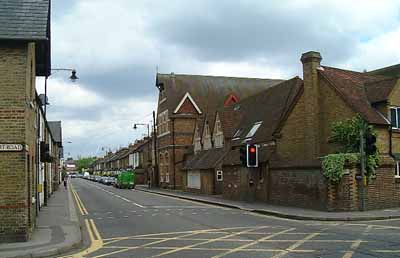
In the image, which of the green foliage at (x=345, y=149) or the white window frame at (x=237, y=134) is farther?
the white window frame at (x=237, y=134)

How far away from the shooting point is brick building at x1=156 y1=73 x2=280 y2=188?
205ft

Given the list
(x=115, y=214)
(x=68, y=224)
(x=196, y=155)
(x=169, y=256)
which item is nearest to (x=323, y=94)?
(x=115, y=214)

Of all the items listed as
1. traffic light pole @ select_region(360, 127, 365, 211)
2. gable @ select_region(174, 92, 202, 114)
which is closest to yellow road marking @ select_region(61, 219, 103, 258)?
traffic light pole @ select_region(360, 127, 365, 211)

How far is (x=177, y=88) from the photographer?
6669 cm

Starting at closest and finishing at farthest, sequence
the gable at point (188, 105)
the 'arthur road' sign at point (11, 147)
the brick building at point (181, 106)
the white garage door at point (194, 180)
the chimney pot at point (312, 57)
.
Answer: the 'arthur road' sign at point (11, 147)
the chimney pot at point (312, 57)
the white garage door at point (194, 180)
the brick building at point (181, 106)
the gable at point (188, 105)

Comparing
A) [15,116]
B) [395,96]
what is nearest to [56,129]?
[395,96]

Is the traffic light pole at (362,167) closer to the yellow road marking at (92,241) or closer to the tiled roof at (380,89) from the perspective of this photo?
the tiled roof at (380,89)

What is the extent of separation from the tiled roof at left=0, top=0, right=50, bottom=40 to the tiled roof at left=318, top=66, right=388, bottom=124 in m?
17.9

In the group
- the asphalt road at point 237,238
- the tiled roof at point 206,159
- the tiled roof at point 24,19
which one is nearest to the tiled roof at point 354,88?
the asphalt road at point 237,238

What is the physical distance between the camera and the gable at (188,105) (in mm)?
63875

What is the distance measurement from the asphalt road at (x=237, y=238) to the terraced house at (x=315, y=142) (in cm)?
445

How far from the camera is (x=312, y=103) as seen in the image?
30.7m

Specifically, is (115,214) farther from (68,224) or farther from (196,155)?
(196,155)

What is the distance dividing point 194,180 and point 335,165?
28019 millimetres
